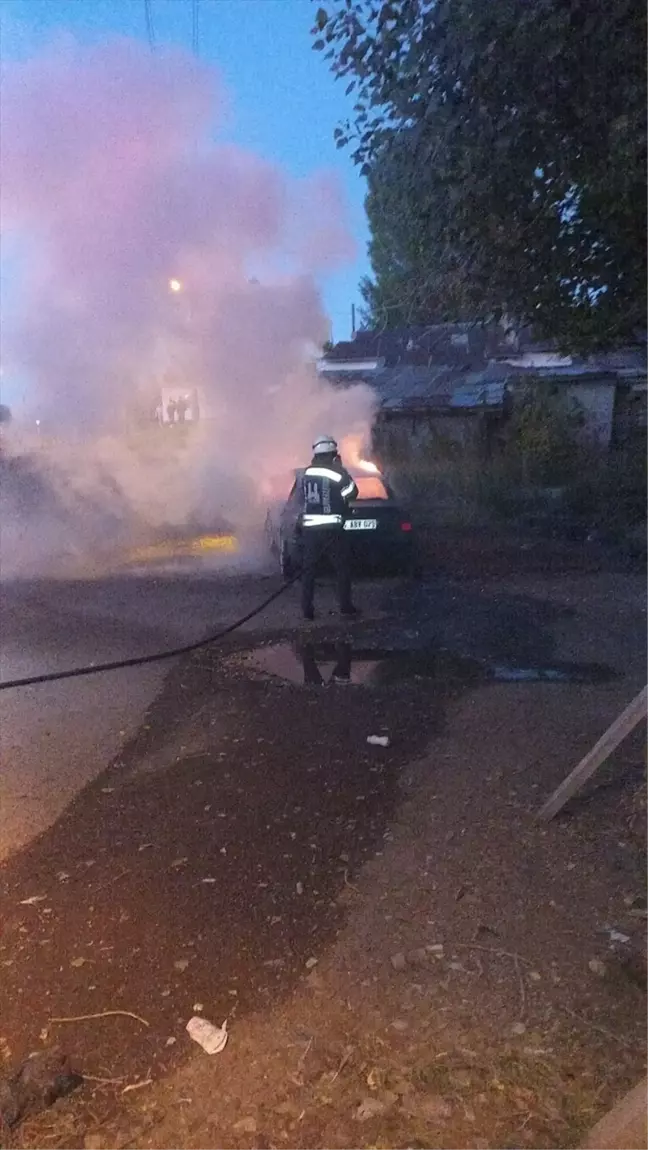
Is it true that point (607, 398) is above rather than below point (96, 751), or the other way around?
above

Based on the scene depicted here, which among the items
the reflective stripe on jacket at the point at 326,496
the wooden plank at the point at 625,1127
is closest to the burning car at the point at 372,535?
the reflective stripe on jacket at the point at 326,496

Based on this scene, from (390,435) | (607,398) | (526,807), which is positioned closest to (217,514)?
(390,435)

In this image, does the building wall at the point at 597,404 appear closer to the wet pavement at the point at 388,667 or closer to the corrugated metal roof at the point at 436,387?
the corrugated metal roof at the point at 436,387

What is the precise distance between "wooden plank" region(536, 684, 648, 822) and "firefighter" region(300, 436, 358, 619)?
4.92 m

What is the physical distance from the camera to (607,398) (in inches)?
765

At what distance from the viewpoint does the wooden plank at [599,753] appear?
3.78 metres

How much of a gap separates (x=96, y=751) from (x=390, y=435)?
15453 millimetres

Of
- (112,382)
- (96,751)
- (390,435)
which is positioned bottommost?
(96,751)

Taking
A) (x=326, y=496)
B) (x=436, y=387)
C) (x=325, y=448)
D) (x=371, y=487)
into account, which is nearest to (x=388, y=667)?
(x=326, y=496)

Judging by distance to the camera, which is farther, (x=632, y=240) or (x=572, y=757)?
(x=572, y=757)

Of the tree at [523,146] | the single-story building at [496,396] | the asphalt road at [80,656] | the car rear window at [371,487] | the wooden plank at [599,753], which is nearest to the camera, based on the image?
the wooden plank at [599,753]

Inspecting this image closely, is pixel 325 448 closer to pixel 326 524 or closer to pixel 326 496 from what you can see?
pixel 326 496

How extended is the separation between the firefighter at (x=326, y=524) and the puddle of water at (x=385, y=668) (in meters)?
1.06

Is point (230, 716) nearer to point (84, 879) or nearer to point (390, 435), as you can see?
point (84, 879)
